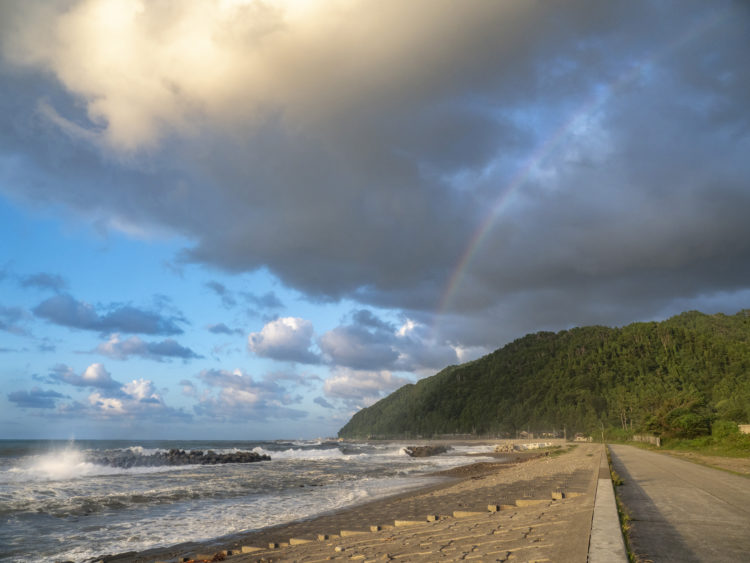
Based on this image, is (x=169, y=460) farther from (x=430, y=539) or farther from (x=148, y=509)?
(x=430, y=539)

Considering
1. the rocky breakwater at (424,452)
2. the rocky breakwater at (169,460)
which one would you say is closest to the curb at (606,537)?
the rocky breakwater at (169,460)

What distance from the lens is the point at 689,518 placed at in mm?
10031

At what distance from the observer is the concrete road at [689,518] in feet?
23.5

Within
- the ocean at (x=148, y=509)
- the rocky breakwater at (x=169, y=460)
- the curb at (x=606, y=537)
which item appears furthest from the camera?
the rocky breakwater at (x=169, y=460)

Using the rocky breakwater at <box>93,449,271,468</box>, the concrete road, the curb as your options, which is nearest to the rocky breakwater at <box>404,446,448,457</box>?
the rocky breakwater at <box>93,449,271,468</box>

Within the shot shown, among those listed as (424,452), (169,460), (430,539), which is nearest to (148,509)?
(430,539)

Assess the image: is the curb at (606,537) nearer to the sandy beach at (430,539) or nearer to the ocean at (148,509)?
the sandy beach at (430,539)

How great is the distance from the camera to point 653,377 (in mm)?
173000

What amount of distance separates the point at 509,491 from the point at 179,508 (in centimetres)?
1459

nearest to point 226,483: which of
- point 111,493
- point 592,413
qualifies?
point 111,493

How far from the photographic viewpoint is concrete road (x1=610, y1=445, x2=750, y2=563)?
716cm

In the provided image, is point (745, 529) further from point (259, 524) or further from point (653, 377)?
point (653, 377)

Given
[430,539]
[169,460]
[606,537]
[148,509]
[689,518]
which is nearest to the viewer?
[606,537]

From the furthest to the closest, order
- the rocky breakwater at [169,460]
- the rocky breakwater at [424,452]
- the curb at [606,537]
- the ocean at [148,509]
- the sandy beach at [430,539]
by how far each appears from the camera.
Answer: the rocky breakwater at [424,452]
the rocky breakwater at [169,460]
the ocean at [148,509]
the sandy beach at [430,539]
the curb at [606,537]
